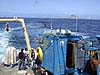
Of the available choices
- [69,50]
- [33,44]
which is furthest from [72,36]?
[33,44]

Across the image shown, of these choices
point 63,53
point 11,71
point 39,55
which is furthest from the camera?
point 11,71

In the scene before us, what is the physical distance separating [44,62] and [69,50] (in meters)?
2.15

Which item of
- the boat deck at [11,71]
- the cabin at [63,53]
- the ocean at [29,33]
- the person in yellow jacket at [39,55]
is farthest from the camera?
the ocean at [29,33]

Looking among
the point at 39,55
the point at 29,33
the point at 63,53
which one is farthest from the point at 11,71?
the point at 29,33

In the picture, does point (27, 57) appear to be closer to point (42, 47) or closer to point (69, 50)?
point (42, 47)

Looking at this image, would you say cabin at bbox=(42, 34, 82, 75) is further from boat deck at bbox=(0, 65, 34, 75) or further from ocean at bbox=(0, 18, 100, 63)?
boat deck at bbox=(0, 65, 34, 75)

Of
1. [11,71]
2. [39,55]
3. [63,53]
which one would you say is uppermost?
[63,53]

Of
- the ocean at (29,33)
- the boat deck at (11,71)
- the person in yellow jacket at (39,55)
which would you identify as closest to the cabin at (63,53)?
the person in yellow jacket at (39,55)

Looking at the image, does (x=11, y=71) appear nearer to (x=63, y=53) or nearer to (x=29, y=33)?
(x=63, y=53)

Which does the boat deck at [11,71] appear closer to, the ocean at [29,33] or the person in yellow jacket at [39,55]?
the person in yellow jacket at [39,55]

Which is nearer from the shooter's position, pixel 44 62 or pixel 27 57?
pixel 44 62

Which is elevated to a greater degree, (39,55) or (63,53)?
(63,53)

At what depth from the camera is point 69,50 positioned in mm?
14227

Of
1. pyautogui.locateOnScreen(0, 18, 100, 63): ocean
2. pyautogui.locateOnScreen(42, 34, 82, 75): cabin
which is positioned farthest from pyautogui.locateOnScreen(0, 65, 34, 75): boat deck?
pyautogui.locateOnScreen(42, 34, 82, 75): cabin
